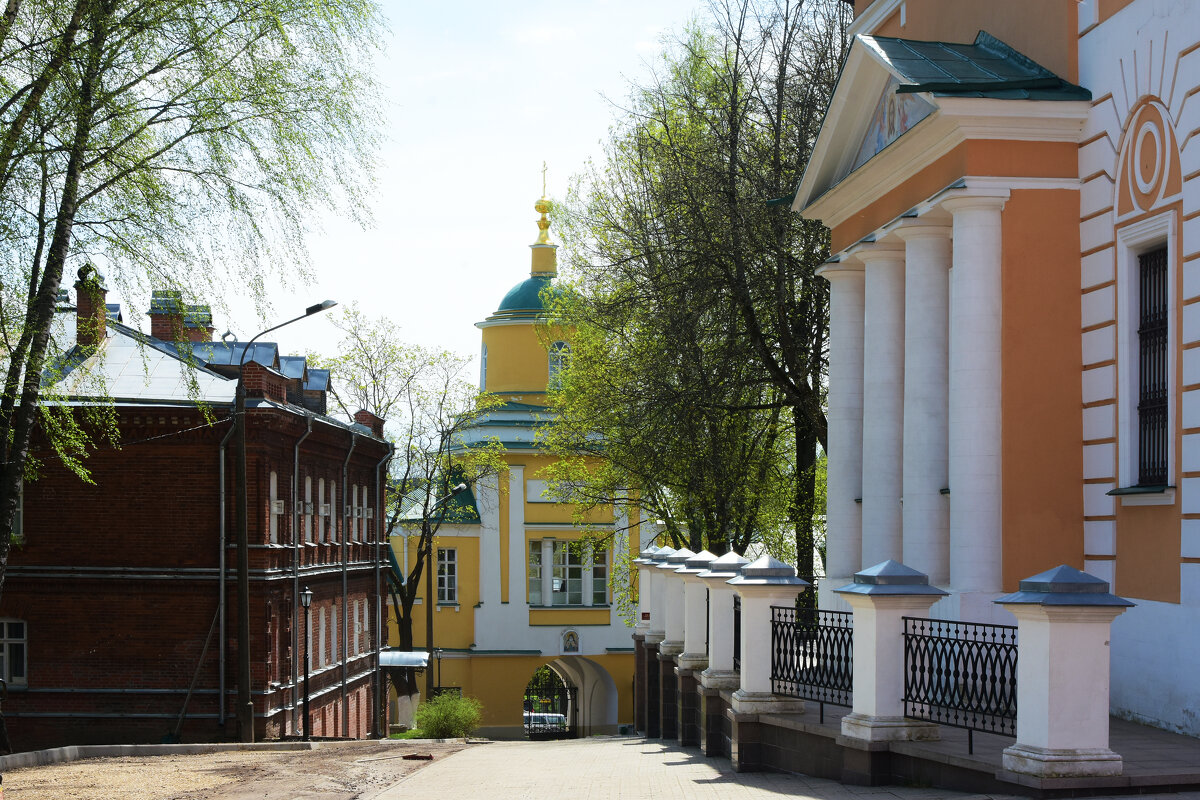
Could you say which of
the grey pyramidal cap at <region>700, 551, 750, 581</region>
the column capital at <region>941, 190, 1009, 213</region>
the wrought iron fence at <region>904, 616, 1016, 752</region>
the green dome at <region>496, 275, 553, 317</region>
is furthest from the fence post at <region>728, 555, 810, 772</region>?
the green dome at <region>496, 275, 553, 317</region>

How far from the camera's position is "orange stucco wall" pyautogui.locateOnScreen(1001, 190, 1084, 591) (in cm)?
1489

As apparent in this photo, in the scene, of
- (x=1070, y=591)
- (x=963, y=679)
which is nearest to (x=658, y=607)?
(x=963, y=679)

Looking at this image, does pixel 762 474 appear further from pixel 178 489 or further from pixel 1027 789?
pixel 1027 789

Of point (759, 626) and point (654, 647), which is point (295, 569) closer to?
point (654, 647)

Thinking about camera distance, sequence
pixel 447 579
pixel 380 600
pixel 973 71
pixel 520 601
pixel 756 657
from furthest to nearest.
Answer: pixel 447 579 < pixel 520 601 < pixel 380 600 < pixel 973 71 < pixel 756 657

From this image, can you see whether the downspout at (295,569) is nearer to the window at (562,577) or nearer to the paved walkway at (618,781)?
the paved walkway at (618,781)

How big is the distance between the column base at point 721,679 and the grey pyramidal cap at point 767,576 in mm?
2036

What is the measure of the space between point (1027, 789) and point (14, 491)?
1179 cm

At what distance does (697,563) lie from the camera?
1792 centimetres

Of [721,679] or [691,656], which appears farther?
[691,656]

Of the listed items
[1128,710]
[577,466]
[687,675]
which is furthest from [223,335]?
[577,466]

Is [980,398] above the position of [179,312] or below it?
below

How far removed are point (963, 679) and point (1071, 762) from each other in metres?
1.61

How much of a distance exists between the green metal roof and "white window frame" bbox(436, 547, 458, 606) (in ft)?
111
